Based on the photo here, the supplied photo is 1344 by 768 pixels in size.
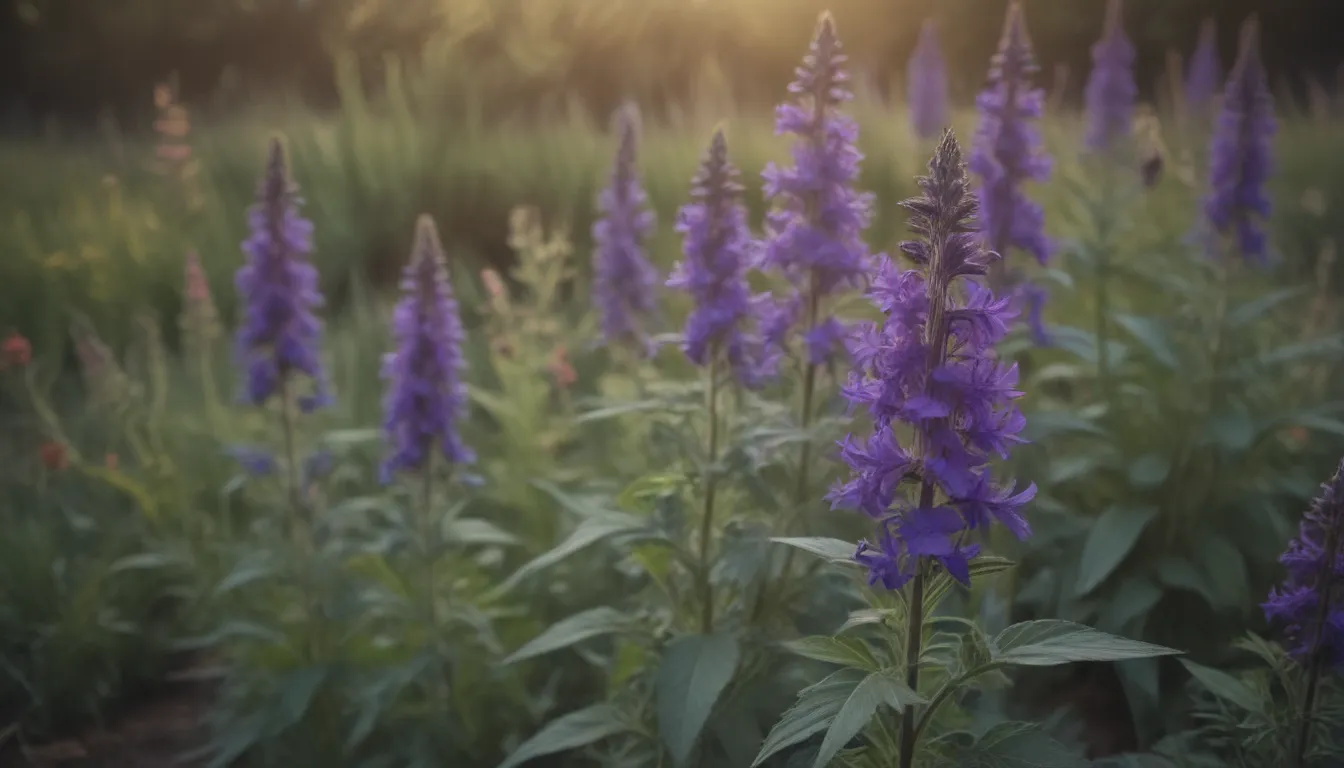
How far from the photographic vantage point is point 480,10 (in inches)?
281

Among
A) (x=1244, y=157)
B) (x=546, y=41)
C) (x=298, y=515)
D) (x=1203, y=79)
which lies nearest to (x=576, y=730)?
(x=298, y=515)

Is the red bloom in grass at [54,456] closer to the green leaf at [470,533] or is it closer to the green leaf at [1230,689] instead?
the green leaf at [470,533]

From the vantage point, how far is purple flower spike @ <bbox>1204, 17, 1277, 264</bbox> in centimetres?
303

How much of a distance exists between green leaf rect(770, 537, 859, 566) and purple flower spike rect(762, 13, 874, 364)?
639 millimetres

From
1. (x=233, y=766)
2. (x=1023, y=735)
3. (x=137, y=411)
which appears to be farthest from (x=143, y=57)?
(x=1023, y=735)

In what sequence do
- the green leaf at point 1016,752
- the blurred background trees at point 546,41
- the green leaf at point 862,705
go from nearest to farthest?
the green leaf at point 862,705 → the green leaf at point 1016,752 → the blurred background trees at point 546,41

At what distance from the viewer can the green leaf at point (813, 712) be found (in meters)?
1.38

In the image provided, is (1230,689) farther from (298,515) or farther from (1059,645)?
(298,515)

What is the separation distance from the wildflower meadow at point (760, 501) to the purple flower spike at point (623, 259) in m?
0.01

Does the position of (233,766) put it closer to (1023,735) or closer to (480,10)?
(1023,735)

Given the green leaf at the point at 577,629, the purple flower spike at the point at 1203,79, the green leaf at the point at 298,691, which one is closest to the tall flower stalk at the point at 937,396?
the green leaf at the point at 577,629

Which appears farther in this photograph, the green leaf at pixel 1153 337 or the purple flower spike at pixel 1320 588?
the green leaf at pixel 1153 337

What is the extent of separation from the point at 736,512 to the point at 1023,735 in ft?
3.10

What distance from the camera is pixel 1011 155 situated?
266 cm
